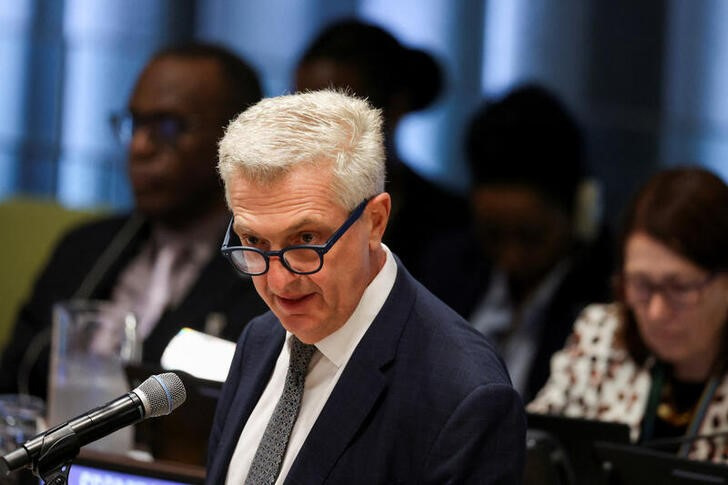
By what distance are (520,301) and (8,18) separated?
276 cm

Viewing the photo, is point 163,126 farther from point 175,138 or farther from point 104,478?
point 104,478

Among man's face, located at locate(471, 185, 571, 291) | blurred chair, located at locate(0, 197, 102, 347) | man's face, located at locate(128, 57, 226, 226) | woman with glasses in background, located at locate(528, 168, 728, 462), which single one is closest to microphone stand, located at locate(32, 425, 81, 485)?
woman with glasses in background, located at locate(528, 168, 728, 462)

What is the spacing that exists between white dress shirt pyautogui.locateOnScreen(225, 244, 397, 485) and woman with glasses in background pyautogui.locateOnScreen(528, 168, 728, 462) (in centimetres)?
102

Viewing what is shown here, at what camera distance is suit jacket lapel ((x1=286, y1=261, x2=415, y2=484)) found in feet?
5.66

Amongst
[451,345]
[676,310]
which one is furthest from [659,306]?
[451,345]

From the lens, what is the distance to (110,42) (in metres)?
5.21

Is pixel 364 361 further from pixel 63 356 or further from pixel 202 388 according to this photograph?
pixel 63 356

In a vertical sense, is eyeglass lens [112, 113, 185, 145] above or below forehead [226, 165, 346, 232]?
below

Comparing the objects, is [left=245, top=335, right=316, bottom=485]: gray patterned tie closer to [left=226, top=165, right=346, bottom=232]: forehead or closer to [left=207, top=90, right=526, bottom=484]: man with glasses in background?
[left=207, top=90, right=526, bottom=484]: man with glasses in background

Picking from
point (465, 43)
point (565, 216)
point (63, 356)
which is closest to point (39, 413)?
point (63, 356)

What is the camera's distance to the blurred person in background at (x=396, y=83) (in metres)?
3.52

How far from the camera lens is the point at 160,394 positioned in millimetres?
1589

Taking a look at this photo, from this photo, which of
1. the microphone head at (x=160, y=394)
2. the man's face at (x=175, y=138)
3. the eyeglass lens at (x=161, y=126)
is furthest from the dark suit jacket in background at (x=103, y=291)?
the microphone head at (x=160, y=394)

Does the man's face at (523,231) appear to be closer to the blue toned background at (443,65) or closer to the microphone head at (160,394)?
the blue toned background at (443,65)
